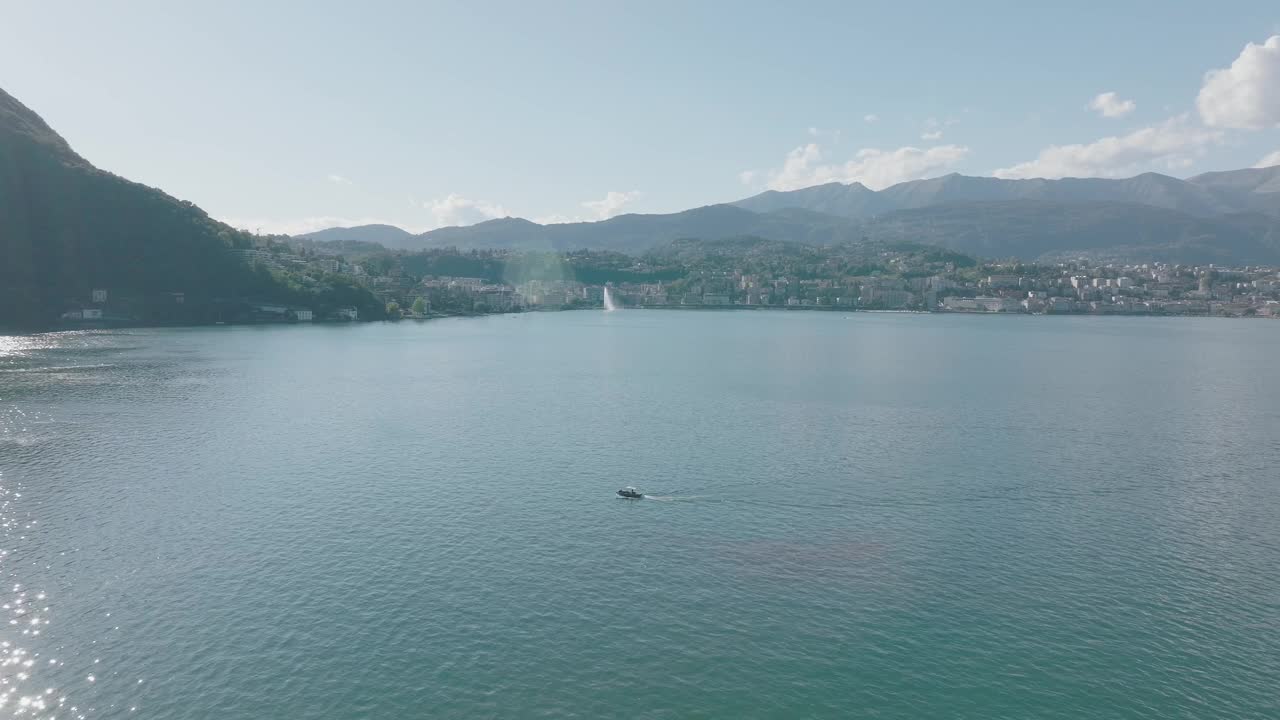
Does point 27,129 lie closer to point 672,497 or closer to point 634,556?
point 672,497

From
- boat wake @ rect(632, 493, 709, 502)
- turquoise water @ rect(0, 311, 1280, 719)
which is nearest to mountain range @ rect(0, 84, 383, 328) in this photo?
turquoise water @ rect(0, 311, 1280, 719)

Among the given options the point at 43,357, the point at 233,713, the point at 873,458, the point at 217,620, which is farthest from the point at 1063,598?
the point at 43,357

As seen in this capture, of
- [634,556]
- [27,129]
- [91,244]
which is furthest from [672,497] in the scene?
[27,129]

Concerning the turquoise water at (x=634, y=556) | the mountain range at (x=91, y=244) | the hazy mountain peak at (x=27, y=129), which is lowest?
the turquoise water at (x=634, y=556)

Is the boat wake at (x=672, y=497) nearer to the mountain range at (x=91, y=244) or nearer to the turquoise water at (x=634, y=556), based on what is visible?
the turquoise water at (x=634, y=556)

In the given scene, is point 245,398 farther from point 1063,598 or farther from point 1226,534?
point 1226,534

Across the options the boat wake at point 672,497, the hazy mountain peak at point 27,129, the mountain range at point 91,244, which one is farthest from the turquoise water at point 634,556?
the hazy mountain peak at point 27,129

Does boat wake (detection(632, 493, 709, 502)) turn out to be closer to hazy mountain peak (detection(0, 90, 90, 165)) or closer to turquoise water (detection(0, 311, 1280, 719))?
turquoise water (detection(0, 311, 1280, 719))

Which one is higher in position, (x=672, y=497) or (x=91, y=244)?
(x=91, y=244)

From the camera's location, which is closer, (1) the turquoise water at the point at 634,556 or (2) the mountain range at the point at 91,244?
(1) the turquoise water at the point at 634,556
